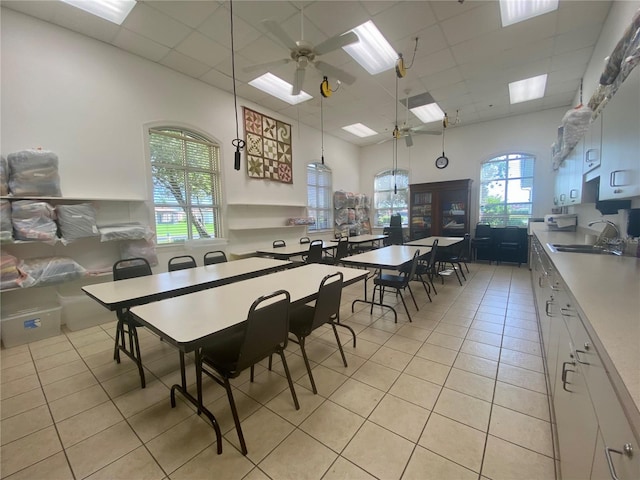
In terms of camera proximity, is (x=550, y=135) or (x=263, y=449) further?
(x=550, y=135)

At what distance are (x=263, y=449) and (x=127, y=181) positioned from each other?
396 cm

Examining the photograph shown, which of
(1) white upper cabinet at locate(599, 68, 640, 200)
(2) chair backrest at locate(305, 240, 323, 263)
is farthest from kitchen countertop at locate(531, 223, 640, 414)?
(2) chair backrest at locate(305, 240, 323, 263)

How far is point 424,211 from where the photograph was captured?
7.55m

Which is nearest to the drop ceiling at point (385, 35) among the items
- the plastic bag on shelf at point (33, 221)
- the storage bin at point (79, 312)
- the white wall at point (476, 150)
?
the white wall at point (476, 150)

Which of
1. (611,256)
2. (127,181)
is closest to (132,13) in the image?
(127,181)

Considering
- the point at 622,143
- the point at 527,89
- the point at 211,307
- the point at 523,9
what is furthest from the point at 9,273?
the point at 527,89

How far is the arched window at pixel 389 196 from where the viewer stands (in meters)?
8.36

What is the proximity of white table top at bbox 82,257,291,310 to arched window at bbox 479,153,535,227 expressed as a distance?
20.8 feet

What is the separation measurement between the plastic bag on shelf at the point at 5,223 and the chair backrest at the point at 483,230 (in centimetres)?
831

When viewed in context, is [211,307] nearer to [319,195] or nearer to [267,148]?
[267,148]

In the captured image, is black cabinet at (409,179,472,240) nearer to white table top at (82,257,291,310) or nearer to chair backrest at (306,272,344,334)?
white table top at (82,257,291,310)

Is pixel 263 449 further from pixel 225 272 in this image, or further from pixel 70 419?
pixel 225 272

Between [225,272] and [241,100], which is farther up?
[241,100]

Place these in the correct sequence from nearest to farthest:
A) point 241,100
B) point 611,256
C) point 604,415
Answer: point 604,415, point 611,256, point 241,100
